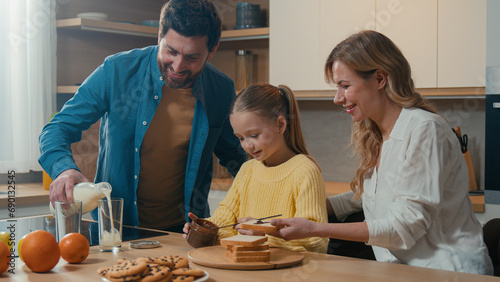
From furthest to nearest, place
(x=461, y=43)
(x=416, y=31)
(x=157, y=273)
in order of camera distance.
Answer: (x=416, y=31), (x=461, y=43), (x=157, y=273)

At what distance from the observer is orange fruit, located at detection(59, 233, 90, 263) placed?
1.28 m

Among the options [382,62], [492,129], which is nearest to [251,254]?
[382,62]

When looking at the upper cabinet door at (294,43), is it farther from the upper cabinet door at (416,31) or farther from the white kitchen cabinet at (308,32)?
the upper cabinet door at (416,31)

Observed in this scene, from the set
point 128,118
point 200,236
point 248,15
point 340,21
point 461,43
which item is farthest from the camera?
point 248,15

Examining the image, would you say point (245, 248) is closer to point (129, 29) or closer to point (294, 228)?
point (294, 228)

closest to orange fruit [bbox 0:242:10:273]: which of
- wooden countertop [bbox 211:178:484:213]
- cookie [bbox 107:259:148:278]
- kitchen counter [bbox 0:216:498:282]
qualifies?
kitchen counter [bbox 0:216:498:282]

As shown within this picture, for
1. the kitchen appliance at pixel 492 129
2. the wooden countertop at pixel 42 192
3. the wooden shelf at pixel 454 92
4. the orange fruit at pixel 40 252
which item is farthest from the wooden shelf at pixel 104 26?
the orange fruit at pixel 40 252

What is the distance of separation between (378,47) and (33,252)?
Answer: 3.21ft

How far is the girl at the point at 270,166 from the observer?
1.61 meters

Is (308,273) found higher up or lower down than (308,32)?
lower down

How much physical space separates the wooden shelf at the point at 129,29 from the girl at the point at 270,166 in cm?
167

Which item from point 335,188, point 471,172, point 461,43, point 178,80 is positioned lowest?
point 335,188

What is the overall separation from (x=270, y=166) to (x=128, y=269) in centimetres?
75

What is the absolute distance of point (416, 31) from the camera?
9.48 feet
